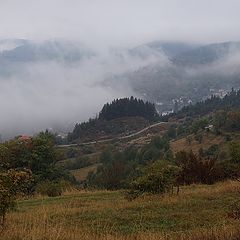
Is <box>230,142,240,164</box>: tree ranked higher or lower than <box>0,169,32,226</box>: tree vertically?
lower

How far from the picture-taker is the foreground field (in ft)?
30.4

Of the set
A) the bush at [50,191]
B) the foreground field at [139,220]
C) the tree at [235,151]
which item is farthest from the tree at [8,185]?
the tree at [235,151]

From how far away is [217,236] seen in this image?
8570mm

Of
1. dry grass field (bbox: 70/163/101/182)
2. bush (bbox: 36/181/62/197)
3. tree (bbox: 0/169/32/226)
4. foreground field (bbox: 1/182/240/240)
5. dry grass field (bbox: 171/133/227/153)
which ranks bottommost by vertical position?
dry grass field (bbox: 70/163/101/182)

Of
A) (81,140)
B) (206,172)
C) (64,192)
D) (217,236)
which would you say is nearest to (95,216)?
(217,236)

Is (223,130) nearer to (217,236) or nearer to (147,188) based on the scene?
(147,188)

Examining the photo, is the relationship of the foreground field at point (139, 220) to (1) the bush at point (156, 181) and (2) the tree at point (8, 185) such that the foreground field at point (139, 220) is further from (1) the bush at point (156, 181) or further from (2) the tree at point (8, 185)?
(1) the bush at point (156, 181)

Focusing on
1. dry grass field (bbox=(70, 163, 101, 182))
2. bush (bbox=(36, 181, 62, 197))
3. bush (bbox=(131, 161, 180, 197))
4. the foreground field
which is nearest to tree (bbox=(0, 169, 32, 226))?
the foreground field

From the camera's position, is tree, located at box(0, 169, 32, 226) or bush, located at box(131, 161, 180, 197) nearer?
tree, located at box(0, 169, 32, 226)

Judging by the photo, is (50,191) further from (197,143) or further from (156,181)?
(197,143)

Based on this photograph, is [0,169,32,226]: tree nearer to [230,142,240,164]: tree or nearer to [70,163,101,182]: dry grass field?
[230,142,240,164]: tree

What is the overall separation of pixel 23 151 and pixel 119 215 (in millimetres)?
22281

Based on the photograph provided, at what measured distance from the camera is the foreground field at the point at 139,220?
926 centimetres

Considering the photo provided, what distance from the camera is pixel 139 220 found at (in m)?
12.6
